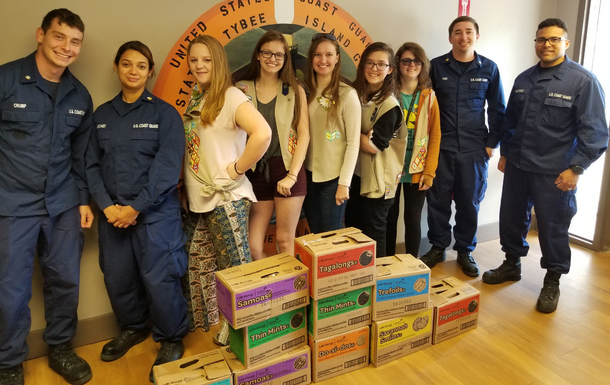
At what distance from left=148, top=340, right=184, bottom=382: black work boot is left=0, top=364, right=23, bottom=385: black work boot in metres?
0.56

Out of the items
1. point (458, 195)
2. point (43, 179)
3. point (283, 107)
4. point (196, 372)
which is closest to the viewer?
point (196, 372)

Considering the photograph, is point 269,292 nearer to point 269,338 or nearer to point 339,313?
point 269,338

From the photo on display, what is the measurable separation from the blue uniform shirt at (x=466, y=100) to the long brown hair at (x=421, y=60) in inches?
8.7

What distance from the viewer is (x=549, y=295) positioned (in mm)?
2633

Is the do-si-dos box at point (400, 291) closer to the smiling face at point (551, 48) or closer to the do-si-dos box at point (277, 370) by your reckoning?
the do-si-dos box at point (277, 370)

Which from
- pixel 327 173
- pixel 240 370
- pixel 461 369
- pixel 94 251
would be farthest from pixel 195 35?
pixel 461 369

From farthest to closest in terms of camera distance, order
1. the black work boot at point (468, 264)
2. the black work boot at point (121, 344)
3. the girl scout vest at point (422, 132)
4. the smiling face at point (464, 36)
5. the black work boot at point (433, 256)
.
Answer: the black work boot at point (433, 256), the black work boot at point (468, 264), the smiling face at point (464, 36), the girl scout vest at point (422, 132), the black work boot at point (121, 344)

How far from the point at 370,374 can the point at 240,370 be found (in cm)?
62

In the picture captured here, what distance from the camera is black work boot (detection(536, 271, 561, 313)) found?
259 cm

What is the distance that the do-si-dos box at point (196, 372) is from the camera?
5.70 ft

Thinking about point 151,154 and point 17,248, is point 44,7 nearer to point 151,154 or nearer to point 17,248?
point 151,154

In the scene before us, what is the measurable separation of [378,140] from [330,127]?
0.94 ft

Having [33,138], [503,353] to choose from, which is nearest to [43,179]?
[33,138]

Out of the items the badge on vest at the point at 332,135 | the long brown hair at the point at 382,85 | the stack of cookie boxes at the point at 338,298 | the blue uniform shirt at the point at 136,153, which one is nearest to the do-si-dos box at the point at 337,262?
the stack of cookie boxes at the point at 338,298
